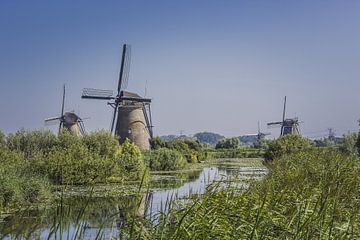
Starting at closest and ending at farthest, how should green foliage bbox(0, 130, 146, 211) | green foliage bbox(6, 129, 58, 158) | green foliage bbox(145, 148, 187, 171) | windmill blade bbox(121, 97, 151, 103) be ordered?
green foliage bbox(0, 130, 146, 211) < green foliage bbox(6, 129, 58, 158) < green foliage bbox(145, 148, 187, 171) < windmill blade bbox(121, 97, 151, 103)

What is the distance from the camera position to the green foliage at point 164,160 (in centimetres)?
2961

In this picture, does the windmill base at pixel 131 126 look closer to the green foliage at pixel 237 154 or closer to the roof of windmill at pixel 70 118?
the roof of windmill at pixel 70 118

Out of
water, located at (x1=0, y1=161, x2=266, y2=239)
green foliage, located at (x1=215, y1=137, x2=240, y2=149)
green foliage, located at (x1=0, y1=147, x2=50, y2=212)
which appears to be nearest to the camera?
water, located at (x1=0, y1=161, x2=266, y2=239)

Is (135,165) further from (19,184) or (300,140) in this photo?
(300,140)

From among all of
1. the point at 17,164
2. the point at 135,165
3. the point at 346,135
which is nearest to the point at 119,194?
the point at 17,164

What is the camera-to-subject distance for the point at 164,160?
30281mm

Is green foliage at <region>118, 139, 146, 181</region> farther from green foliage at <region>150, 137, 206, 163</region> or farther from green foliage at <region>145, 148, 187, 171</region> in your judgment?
green foliage at <region>150, 137, 206, 163</region>

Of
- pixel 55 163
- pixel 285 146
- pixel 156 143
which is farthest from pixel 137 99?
pixel 55 163

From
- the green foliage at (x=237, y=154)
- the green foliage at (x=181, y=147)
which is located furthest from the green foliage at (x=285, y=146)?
the green foliage at (x=237, y=154)

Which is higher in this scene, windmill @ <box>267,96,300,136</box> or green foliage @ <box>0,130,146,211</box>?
windmill @ <box>267,96,300,136</box>

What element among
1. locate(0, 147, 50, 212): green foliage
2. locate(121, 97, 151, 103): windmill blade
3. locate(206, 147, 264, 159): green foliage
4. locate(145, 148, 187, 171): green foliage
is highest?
locate(121, 97, 151, 103): windmill blade

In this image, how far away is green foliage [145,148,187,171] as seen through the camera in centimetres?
2961

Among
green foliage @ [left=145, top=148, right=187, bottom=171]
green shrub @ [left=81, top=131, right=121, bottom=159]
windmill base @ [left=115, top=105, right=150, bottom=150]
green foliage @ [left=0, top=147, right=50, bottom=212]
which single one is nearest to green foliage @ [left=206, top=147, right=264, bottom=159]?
windmill base @ [left=115, top=105, right=150, bottom=150]

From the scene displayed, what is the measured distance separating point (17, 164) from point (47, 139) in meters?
7.19
